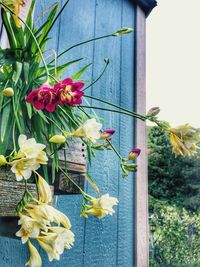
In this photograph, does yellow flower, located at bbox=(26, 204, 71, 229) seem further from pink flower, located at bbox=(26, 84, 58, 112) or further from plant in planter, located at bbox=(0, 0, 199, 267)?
pink flower, located at bbox=(26, 84, 58, 112)

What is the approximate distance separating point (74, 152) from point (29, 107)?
12 cm

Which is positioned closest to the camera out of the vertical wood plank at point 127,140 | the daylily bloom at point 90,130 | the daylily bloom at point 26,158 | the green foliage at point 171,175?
the daylily bloom at point 26,158

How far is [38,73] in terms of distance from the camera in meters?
0.66

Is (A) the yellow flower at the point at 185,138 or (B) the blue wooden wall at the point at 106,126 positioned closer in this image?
(A) the yellow flower at the point at 185,138

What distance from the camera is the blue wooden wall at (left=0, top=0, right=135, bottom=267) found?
0.96m

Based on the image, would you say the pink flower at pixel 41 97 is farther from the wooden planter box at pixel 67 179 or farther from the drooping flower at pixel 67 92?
the wooden planter box at pixel 67 179

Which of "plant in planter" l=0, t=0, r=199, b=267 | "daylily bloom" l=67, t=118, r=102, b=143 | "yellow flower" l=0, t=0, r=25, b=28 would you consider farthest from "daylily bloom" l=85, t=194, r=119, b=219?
"yellow flower" l=0, t=0, r=25, b=28

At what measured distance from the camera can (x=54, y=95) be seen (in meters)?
0.51

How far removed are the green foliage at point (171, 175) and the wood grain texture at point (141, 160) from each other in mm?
5653

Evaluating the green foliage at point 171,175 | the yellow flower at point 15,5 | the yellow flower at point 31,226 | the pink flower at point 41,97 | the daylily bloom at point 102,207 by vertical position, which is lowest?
the yellow flower at point 31,226

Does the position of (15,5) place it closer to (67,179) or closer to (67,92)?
(67,92)

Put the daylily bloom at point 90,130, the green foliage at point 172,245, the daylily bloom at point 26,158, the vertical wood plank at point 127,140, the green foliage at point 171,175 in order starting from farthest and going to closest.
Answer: the green foliage at point 171,175, the green foliage at point 172,245, the vertical wood plank at point 127,140, the daylily bloom at point 90,130, the daylily bloom at point 26,158

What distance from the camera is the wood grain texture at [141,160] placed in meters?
1.11

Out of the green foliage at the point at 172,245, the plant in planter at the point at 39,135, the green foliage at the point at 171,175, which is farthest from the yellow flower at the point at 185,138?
the green foliage at the point at 171,175
